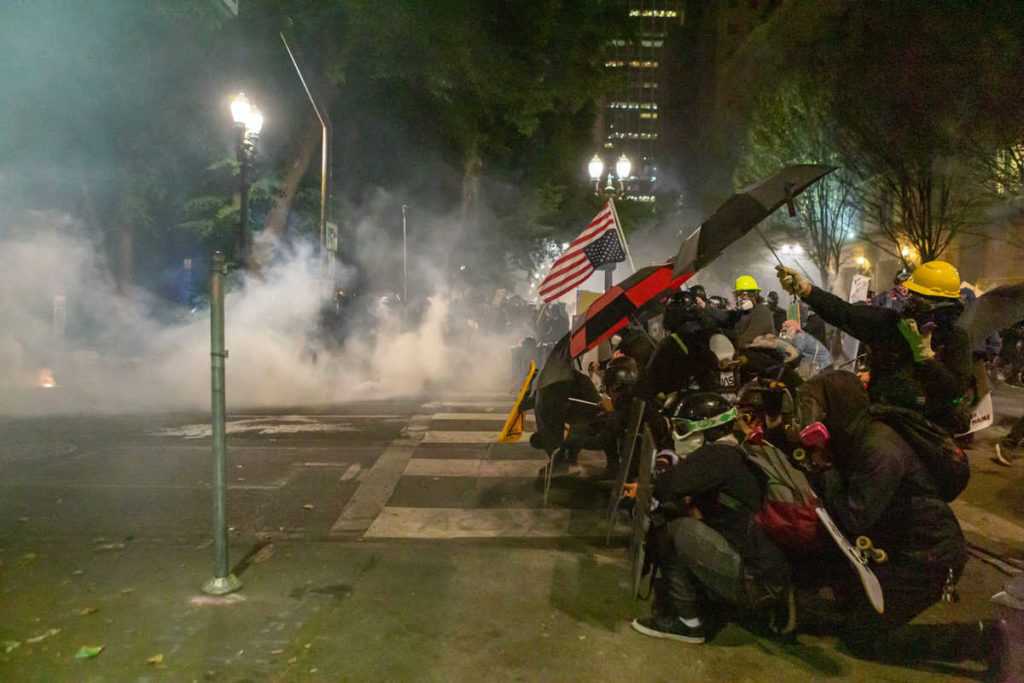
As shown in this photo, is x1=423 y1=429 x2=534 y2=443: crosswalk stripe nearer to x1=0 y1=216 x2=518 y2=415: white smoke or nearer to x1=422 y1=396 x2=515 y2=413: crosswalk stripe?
x1=422 y1=396 x2=515 y2=413: crosswalk stripe

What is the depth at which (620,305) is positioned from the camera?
16.7 ft

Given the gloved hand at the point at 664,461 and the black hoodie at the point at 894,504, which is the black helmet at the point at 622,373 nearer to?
the gloved hand at the point at 664,461

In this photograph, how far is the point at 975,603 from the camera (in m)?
4.40

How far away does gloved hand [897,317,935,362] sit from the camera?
12.0 feet

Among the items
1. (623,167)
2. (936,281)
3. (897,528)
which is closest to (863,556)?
(897,528)

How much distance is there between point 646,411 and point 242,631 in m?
2.91

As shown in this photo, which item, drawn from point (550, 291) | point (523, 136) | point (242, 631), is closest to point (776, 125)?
point (523, 136)

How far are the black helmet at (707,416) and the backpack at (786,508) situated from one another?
0.55 feet

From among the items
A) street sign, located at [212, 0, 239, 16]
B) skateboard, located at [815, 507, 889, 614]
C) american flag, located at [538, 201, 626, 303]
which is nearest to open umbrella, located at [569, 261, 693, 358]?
skateboard, located at [815, 507, 889, 614]

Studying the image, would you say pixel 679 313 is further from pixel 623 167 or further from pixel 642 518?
pixel 623 167

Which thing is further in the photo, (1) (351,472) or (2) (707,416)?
(1) (351,472)

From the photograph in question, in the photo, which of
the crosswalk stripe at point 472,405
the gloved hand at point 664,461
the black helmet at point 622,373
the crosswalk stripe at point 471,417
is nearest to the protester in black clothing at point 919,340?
the gloved hand at point 664,461

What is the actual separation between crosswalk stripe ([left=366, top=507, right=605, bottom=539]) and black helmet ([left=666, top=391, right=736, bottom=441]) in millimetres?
1938

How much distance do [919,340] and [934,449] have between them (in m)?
0.54
